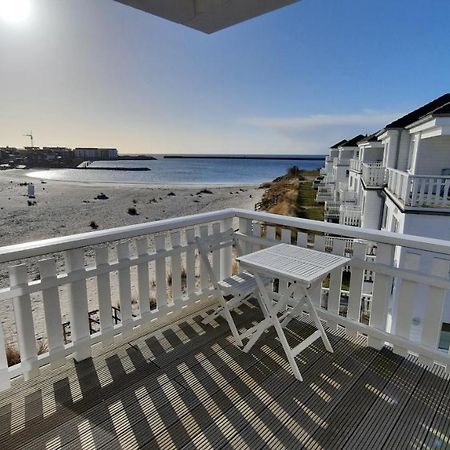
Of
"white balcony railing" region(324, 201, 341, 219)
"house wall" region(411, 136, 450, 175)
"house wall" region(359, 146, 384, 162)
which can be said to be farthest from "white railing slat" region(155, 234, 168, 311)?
"house wall" region(359, 146, 384, 162)

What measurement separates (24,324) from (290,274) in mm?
1710

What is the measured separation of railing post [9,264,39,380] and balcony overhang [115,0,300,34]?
62.1 inches

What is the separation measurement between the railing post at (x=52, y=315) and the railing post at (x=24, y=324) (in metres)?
0.09

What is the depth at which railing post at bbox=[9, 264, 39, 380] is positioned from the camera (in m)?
1.82

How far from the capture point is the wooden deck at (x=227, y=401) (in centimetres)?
160

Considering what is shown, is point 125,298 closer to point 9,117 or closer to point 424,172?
point 424,172

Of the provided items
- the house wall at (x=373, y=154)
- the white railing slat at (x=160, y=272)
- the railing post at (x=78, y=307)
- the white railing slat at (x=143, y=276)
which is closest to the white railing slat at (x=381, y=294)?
the white railing slat at (x=160, y=272)

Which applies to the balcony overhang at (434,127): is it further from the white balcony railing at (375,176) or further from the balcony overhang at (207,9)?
the balcony overhang at (207,9)

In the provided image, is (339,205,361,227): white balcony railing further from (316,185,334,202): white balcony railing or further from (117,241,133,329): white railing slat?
(117,241,133,329): white railing slat

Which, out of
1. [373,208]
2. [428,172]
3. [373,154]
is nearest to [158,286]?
[428,172]

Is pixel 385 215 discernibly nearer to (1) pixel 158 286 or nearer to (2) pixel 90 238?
(1) pixel 158 286

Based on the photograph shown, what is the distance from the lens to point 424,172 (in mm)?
8266

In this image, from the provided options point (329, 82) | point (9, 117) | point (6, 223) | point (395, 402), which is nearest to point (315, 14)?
point (395, 402)

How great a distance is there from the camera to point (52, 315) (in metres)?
2.04
